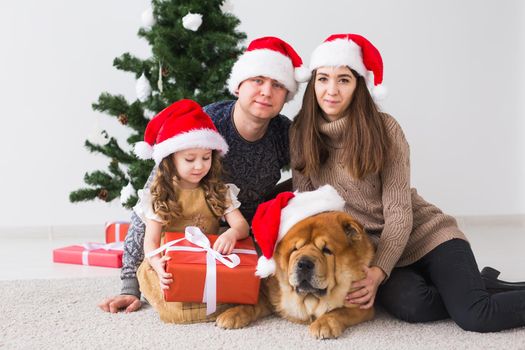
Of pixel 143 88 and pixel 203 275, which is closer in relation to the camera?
pixel 203 275

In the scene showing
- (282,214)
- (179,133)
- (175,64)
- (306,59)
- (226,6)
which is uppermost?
(226,6)

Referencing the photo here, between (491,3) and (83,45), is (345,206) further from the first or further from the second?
(491,3)

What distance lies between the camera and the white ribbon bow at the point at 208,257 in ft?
5.83

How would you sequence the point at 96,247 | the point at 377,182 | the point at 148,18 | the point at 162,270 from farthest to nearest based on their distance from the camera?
the point at 96,247
the point at 148,18
the point at 377,182
the point at 162,270

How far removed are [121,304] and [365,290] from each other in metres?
0.87

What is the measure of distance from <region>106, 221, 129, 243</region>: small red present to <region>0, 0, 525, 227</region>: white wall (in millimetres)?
637

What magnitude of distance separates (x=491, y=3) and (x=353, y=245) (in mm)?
2906

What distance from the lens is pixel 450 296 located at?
1863mm

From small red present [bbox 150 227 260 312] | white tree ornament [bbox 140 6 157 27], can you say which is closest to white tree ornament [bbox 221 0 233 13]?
white tree ornament [bbox 140 6 157 27]

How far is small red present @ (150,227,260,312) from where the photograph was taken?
1.76 meters

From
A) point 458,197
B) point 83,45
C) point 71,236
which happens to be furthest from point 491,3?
point 71,236

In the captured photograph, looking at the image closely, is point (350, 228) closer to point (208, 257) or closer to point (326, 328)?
point (326, 328)

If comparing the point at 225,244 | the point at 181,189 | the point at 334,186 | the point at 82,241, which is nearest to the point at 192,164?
the point at 181,189

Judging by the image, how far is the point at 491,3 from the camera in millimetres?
4008
